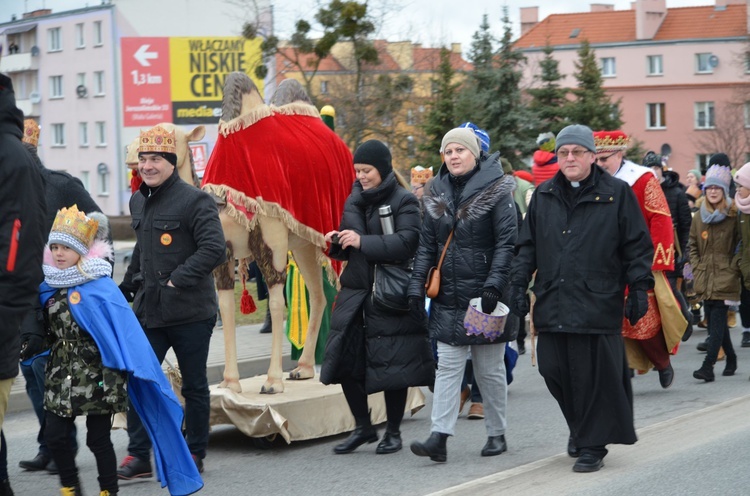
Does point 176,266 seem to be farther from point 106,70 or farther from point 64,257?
point 106,70

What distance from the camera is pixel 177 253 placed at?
22.7ft

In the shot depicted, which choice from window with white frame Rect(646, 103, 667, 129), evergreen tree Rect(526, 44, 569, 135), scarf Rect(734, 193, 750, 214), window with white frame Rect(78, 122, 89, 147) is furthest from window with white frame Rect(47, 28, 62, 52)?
scarf Rect(734, 193, 750, 214)

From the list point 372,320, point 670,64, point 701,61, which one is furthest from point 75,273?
point 701,61

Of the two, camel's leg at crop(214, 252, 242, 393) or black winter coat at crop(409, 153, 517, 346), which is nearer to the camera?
black winter coat at crop(409, 153, 517, 346)

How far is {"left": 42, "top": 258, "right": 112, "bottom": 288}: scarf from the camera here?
5.95 metres

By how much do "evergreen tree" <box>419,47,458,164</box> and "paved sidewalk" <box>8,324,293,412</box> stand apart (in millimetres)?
13621

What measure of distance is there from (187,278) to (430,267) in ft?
5.23

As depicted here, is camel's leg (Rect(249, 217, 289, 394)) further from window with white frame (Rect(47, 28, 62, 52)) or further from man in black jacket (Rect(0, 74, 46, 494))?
window with white frame (Rect(47, 28, 62, 52))

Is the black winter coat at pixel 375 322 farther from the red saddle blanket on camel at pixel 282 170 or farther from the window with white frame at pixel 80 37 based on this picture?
the window with white frame at pixel 80 37

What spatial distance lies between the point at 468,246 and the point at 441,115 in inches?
828

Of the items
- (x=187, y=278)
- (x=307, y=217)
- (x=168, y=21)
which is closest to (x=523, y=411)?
(x=307, y=217)

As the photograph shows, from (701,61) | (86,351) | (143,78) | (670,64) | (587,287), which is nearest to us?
(86,351)

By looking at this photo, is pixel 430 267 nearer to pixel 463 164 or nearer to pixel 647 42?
pixel 463 164

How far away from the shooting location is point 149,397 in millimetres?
6180
